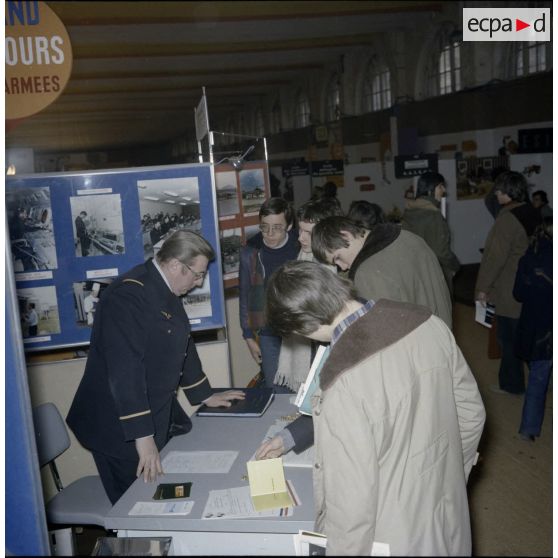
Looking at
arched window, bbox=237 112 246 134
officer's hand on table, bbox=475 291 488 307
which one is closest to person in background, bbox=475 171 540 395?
officer's hand on table, bbox=475 291 488 307

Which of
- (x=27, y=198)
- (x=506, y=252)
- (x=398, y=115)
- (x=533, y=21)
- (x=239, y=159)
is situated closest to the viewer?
(x=533, y=21)

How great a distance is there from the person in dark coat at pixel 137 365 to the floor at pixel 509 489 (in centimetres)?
100

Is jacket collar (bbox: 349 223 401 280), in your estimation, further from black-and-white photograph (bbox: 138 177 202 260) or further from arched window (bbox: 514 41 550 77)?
arched window (bbox: 514 41 550 77)

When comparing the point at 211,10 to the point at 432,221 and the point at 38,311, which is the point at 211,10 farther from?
the point at 38,311

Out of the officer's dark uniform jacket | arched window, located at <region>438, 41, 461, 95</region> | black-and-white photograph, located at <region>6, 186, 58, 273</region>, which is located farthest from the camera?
arched window, located at <region>438, 41, 461, 95</region>

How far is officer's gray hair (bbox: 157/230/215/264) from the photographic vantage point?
8.05ft

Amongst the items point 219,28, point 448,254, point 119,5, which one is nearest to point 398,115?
point 219,28

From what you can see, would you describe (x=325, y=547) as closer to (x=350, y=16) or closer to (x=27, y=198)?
(x=27, y=198)

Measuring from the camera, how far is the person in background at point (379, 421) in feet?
4.93

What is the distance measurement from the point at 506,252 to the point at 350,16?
8.26 metres

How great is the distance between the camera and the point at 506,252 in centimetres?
462

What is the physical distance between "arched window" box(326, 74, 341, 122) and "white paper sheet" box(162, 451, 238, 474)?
14.3 metres

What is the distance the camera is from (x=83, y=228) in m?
3.14

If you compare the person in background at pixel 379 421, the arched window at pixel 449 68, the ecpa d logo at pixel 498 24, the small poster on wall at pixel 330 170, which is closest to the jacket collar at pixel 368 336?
the person in background at pixel 379 421
